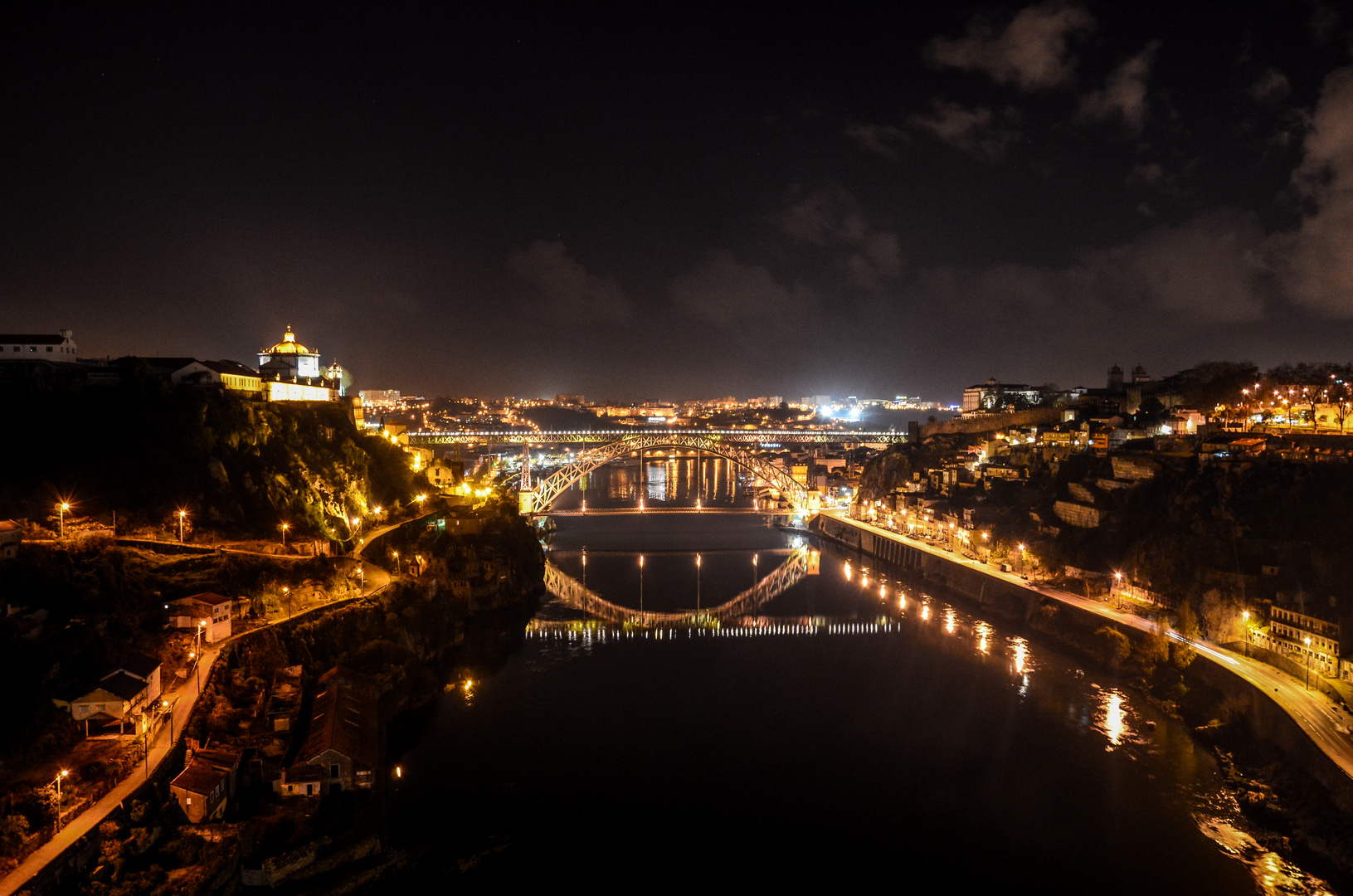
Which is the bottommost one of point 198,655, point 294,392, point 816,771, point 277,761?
point 816,771

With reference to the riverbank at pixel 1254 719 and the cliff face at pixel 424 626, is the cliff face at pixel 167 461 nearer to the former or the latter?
the cliff face at pixel 424 626

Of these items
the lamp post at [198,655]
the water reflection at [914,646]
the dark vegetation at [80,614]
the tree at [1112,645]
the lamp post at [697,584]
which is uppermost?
the dark vegetation at [80,614]

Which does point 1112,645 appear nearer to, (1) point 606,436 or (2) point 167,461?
(2) point 167,461

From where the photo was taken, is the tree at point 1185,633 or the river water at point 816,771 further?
the tree at point 1185,633

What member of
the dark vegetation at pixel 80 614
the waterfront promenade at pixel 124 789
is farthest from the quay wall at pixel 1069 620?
the dark vegetation at pixel 80 614

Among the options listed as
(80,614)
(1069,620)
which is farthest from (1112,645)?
(80,614)
